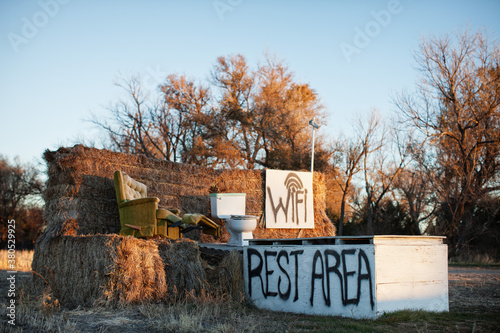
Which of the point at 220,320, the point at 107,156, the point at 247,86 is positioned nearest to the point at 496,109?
the point at 247,86

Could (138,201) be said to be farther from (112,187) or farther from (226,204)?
(226,204)

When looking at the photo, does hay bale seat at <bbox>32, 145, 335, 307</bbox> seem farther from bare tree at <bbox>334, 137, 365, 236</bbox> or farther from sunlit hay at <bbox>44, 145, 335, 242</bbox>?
bare tree at <bbox>334, 137, 365, 236</bbox>

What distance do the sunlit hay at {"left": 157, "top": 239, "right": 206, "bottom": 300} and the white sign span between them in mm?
4628

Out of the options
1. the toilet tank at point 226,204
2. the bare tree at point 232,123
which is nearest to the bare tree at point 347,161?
the bare tree at point 232,123

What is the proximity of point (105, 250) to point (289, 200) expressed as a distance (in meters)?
5.84

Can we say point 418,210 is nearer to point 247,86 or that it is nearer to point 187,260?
point 247,86

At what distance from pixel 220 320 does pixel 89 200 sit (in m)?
3.88

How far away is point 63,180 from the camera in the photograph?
6961mm

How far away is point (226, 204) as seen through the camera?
8953 millimetres

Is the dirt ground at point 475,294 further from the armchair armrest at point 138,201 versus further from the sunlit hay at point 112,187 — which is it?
the armchair armrest at point 138,201

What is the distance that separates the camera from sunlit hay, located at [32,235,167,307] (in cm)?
459

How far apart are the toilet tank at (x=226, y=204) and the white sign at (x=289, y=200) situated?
895 millimetres

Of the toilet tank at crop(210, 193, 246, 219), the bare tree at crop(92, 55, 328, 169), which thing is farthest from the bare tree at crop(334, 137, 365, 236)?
the toilet tank at crop(210, 193, 246, 219)

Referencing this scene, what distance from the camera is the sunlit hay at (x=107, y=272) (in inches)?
181
